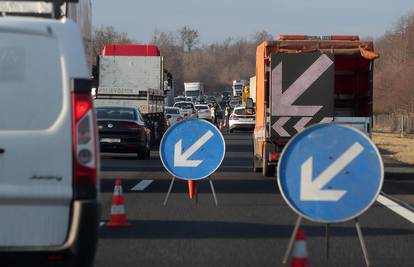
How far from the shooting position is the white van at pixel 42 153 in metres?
6.55

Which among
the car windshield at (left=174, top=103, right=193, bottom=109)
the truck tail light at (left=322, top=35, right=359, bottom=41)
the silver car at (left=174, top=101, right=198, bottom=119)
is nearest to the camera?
the truck tail light at (left=322, top=35, right=359, bottom=41)

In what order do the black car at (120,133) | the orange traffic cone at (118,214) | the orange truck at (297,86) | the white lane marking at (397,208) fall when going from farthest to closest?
1. the black car at (120,133)
2. the orange truck at (297,86)
3. the white lane marking at (397,208)
4. the orange traffic cone at (118,214)

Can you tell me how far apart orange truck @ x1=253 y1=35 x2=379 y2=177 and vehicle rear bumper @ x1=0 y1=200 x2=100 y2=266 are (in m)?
11.8

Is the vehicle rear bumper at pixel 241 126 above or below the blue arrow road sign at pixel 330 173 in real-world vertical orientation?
below

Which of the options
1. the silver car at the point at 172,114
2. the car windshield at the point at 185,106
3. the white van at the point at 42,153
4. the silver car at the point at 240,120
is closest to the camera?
the white van at the point at 42,153

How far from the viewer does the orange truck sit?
712 inches

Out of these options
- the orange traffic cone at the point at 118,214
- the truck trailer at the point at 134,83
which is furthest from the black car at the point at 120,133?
the orange traffic cone at the point at 118,214

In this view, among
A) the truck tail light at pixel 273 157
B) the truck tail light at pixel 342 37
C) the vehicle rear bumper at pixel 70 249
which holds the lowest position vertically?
the truck tail light at pixel 273 157

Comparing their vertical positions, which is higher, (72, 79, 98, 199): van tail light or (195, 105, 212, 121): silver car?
(72, 79, 98, 199): van tail light

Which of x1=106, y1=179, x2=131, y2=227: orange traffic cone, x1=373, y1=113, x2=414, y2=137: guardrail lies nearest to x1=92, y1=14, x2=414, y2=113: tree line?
x1=373, y1=113, x2=414, y2=137: guardrail

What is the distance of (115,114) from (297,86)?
8.82 metres

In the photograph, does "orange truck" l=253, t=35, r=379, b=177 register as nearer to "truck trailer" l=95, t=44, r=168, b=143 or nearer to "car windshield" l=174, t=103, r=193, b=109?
"truck trailer" l=95, t=44, r=168, b=143

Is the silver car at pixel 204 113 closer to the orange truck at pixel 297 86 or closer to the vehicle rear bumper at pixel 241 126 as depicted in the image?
the vehicle rear bumper at pixel 241 126

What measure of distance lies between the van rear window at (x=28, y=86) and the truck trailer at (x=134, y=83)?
1002 inches
